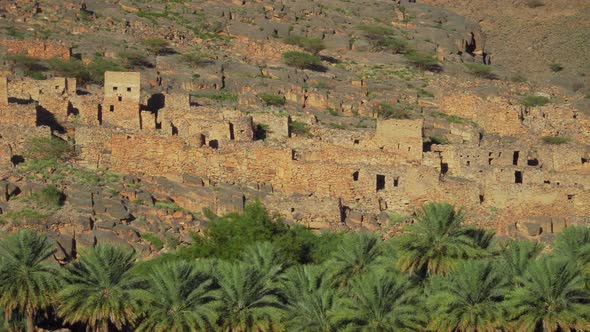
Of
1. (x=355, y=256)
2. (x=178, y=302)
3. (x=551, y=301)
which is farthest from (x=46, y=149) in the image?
(x=551, y=301)

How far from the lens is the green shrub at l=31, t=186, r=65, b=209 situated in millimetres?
51594

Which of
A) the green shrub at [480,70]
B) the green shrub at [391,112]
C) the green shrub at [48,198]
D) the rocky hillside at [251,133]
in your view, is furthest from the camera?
the green shrub at [480,70]

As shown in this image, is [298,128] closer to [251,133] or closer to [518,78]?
[251,133]

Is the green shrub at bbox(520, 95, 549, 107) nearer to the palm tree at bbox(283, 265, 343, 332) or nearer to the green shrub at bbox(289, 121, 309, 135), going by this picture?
the green shrub at bbox(289, 121, 309, 135)

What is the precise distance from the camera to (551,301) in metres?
42.6

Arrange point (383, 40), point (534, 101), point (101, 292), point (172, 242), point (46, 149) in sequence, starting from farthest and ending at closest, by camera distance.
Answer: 1. point (383, 40)
2. point (534, 101)
3. point (46, 149)
4. point (172, 242)
5. point (101, 292)

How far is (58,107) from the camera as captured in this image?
60281 mm

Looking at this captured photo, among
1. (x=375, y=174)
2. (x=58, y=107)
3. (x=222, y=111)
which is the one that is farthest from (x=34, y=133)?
(x=375, y=174)

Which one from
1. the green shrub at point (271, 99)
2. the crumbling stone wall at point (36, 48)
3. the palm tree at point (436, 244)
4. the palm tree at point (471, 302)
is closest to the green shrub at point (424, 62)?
the green shrub at point (271, 99)

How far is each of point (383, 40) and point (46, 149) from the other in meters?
36.9

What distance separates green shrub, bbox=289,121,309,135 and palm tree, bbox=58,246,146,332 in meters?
19.7

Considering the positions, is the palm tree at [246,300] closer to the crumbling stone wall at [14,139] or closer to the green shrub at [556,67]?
the crumbling stone wall at [14,139]

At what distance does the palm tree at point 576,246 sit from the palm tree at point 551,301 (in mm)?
2511

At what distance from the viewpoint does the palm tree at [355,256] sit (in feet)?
151
